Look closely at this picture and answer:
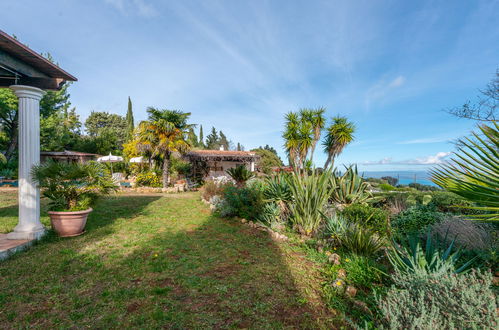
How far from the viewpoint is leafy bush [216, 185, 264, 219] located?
6.27 meters

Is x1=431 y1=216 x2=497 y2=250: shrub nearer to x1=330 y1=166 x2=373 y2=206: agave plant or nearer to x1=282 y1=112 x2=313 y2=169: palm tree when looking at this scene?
x1=330 y1=166 x2=373 y2=206: agave plant

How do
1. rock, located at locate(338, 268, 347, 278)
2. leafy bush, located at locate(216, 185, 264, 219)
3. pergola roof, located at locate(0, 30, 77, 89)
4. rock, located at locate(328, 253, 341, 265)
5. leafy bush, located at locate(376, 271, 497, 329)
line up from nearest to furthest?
leafy bush, located at locate(376, 271, 497, 329) < rock, located at locate(338, 268, 347, 278) < rock, located at locate(328, 253, 341, 265) < pergola roof, located at locate(0, 30, 77, 89) < leafy bush, located at locate(216, 185, 264, 219)

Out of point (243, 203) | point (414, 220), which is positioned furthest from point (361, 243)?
point (243, 203)

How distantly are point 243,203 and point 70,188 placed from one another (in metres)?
4.37

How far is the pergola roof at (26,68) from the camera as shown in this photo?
3.74 m

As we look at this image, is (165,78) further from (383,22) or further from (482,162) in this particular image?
(482,162)

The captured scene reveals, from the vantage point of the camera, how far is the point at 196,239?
4738mm

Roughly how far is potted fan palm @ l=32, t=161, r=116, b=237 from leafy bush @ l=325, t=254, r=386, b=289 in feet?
16.7

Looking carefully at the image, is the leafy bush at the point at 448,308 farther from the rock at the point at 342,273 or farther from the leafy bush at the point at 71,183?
the leafy bush at the point at 71,183

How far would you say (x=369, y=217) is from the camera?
4.36 metres

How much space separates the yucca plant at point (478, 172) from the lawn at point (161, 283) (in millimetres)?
1734

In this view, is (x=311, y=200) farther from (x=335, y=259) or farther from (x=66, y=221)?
(x=66, y=221)

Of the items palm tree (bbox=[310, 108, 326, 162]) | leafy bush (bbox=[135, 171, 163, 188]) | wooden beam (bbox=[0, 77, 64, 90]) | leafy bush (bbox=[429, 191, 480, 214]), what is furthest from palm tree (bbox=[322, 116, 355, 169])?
wooden beam (bbox=[0, 77, 64, 90])

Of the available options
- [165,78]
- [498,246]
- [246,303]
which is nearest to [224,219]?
[246,303]
